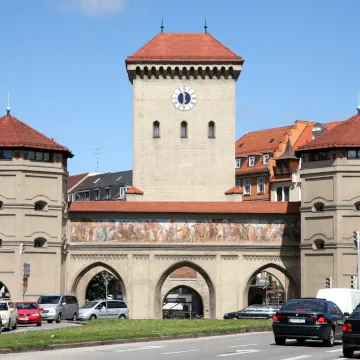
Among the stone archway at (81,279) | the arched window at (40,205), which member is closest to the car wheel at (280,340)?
the arched window at (40,205)

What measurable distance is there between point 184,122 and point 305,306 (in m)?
49.8

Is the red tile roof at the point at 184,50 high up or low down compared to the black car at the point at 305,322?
up

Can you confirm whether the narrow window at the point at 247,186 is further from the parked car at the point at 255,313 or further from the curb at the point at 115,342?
the curb at the point at 115,342

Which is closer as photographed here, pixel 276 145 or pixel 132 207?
pixel 132 207

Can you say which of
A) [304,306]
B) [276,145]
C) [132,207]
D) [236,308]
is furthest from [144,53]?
[304,306]

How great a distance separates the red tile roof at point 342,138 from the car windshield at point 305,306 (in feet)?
117

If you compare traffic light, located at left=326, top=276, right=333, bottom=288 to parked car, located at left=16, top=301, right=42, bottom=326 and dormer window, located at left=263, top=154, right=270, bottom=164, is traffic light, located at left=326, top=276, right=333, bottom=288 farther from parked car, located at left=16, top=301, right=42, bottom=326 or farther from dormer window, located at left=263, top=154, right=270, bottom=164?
dormer window, located at left=263, top=154, right=270, bottom=164

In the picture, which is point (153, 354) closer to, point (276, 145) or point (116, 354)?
point (116, 354)

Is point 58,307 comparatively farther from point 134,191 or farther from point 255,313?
point 134,191

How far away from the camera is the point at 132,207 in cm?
7069

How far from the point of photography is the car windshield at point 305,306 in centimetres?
3183

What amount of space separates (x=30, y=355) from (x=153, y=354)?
3312mm

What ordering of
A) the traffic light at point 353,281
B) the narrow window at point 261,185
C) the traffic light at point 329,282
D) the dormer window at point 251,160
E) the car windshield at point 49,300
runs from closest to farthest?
the car windshield at point 49,300 < the traffic light at point 353,281 < the traffic light at point 329,282 < the narrow window at point 261,185 < the dormer window at point 251,160

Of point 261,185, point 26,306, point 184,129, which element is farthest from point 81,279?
point 261,185
